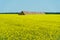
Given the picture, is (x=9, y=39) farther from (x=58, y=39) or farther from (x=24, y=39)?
(x=58, y=39)

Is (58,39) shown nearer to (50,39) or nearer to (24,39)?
(50,39)

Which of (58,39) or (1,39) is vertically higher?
(1,39)

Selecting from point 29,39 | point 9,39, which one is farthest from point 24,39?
point 9,39

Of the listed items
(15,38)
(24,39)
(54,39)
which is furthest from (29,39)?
(54,39)

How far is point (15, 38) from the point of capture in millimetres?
5473

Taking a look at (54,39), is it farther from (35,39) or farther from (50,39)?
(35,39)

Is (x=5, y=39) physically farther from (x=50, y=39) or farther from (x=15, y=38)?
(x=50, y=39)

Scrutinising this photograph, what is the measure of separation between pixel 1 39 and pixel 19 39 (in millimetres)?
591

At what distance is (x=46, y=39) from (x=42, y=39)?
0.14 m

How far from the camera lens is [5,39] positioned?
17.4 feet

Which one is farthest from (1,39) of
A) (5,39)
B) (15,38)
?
(15,38)

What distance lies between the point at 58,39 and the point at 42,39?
0.60 m

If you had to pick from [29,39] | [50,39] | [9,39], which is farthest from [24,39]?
[50,39]

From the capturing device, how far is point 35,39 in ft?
17.5
